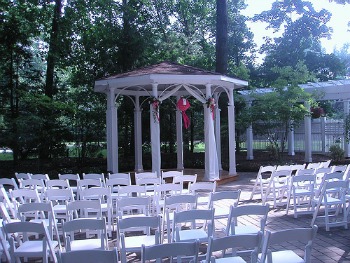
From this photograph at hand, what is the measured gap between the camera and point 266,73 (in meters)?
26.7

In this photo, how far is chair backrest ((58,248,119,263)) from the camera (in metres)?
3.00

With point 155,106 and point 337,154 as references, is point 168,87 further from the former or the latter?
point 337,154

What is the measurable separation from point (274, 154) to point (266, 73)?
406 inches

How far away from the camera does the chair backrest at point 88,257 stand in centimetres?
300

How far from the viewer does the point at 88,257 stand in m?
3.04

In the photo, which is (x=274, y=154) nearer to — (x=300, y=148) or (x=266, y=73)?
(x=300, y=148)

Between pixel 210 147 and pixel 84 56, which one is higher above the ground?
pixel 84 56

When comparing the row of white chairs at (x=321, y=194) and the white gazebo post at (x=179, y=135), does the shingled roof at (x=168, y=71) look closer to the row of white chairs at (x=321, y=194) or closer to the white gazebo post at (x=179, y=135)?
the white gazebo post at (x=179, y=135)

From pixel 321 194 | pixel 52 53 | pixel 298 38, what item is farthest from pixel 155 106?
pixel 298 38

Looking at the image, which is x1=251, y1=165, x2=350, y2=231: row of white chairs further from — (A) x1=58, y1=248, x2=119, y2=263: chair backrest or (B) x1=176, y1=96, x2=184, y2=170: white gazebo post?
(B) x1=176, y1=96, x2=184, y2=170: white gazebo post

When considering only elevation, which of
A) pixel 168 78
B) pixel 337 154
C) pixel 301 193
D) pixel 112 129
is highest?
pixel 168 78

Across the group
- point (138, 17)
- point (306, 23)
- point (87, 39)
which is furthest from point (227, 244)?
point (306, 23)

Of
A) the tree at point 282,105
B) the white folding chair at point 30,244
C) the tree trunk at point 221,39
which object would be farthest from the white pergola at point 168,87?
the white folding chair at point 30,244

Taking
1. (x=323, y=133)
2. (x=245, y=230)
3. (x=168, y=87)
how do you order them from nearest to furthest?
(x=245, y=230)
(x=168, y=87)
(x=323, y=133)
